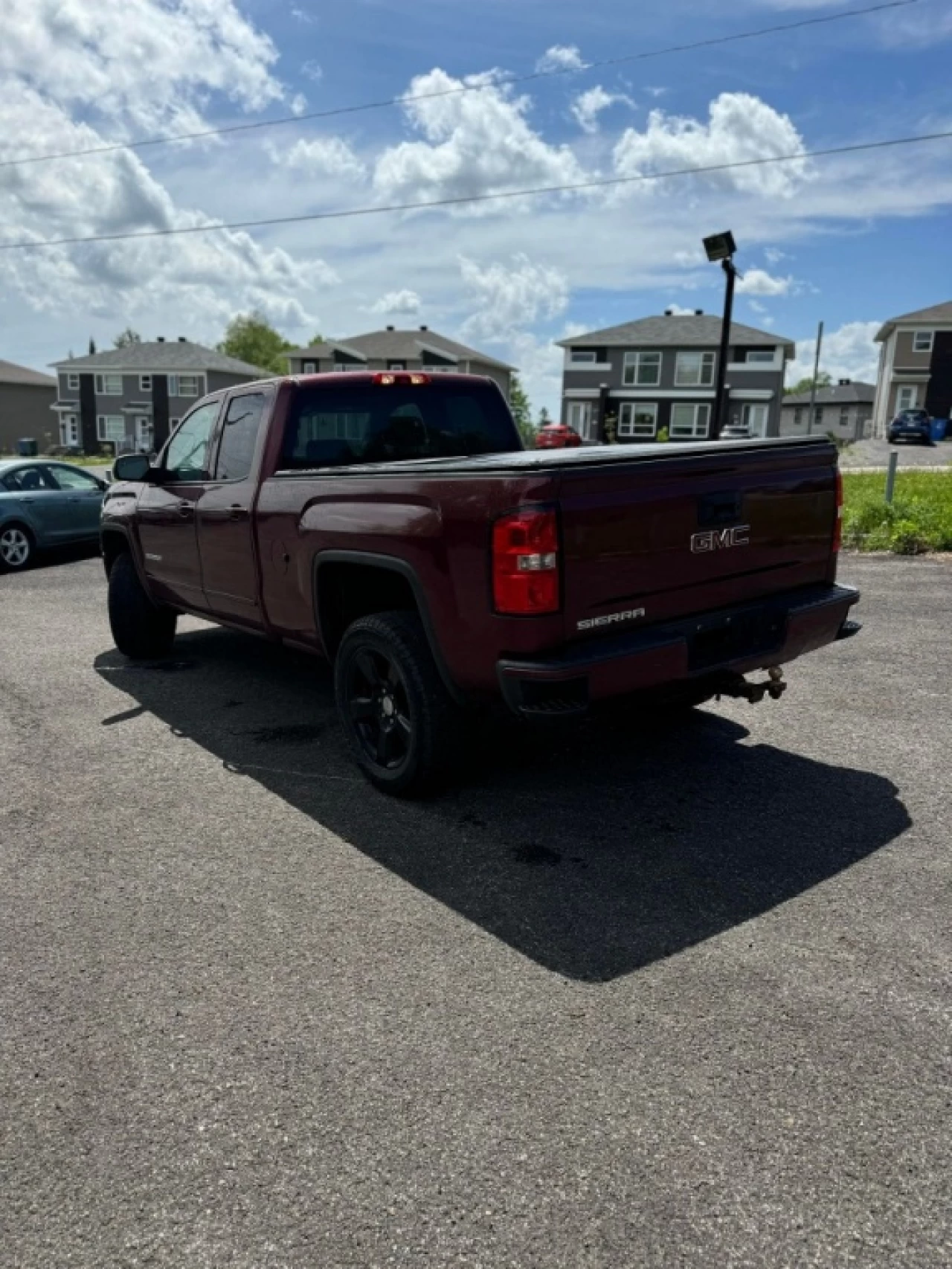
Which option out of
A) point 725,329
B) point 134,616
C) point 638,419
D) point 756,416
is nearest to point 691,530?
point 134,616

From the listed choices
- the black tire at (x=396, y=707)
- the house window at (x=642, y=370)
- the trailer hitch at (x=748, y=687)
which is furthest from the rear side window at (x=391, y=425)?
the house window at (x=642, y=370)

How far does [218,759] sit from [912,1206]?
3767 millimetres

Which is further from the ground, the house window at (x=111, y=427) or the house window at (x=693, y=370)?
the house window at (x=693, y=370)

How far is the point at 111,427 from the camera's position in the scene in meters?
72.1

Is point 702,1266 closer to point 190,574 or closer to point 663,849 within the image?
point 663,849

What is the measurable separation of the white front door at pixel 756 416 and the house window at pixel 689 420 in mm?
2236

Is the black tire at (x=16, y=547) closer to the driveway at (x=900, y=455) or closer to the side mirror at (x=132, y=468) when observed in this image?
the side mirror at (x=132, y=468)

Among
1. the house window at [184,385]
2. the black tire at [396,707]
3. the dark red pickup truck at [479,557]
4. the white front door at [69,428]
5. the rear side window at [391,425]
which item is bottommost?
the white front door at [69,428]

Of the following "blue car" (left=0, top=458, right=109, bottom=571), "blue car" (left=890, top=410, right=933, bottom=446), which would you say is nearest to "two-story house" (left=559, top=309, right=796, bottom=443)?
"blue car" (left=890, top=410, right=933, bottom=446)

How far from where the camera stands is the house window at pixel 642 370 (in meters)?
58.0

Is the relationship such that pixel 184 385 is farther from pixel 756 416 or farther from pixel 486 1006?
pixel 486 1006

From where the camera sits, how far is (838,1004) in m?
2.77

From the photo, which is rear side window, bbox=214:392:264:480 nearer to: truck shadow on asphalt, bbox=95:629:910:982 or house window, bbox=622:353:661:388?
truck shadow on asphalt, bbox=95:629:910:982

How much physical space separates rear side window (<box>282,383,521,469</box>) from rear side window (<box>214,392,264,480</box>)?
11.5 inches
